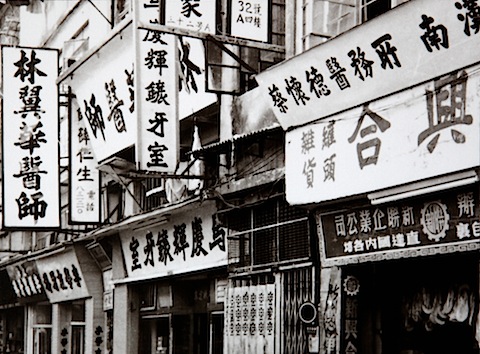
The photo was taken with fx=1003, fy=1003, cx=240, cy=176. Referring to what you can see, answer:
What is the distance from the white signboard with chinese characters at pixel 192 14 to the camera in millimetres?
14430

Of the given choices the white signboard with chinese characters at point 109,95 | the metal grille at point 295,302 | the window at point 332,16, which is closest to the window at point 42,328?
the white signboard with chinese characters at point 109,95

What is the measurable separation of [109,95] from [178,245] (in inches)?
122

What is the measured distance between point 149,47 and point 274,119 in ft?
7.52

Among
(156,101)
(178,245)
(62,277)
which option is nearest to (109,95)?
(178,245)

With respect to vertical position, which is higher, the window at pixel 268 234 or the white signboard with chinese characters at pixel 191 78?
the white signboard with chinese characters at pixel 191 78

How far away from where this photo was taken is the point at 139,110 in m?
15.3

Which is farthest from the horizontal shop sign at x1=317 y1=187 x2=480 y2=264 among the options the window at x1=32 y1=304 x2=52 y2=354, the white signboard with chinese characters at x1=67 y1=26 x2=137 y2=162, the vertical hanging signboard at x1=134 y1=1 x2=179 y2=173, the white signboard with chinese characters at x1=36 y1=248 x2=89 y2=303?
the window at x1=32 y1=304 x2=52 y2=354

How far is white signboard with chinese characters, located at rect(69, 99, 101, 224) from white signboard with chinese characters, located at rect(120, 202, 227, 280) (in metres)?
0.92

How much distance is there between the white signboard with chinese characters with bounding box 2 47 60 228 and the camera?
812 inches

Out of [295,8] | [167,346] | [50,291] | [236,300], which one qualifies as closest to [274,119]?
[295,8]

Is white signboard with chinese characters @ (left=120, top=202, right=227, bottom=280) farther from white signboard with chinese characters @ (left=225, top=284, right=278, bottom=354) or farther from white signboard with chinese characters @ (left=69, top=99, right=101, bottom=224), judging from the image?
white signboard with chinese characters @ (left=225, top=284, right=278, bottom=354)

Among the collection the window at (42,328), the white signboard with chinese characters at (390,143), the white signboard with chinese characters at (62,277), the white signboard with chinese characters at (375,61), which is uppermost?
the white signboard with chinese characters at (375,61)

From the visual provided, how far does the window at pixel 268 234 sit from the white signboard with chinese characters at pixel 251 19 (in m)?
2.51

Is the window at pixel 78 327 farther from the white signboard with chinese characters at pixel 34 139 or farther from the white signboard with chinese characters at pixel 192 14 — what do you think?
the white signboard with chinese characters at pixel 192 14
